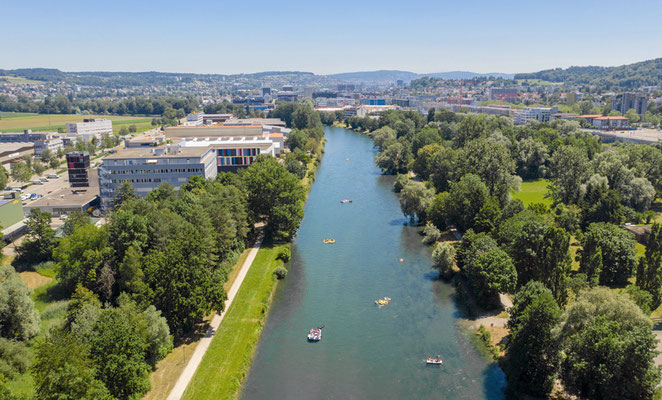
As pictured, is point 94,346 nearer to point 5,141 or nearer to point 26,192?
point 26,192

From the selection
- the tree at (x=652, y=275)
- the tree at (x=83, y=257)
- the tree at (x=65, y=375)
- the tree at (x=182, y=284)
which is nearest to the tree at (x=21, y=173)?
the tree at (x=83, y=257)

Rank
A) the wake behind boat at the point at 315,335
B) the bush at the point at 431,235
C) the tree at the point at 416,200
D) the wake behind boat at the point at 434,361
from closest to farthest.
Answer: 1. the wake behind boat at the point at 434,361
2. the wake behind boat at the point at 315,335
3. the bush at the point at 431,235
4. the tree at the point at 416,200

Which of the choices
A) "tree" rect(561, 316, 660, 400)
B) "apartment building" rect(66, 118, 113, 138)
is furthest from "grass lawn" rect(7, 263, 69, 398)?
"apartment building" rect(66, 118, 113, 138)

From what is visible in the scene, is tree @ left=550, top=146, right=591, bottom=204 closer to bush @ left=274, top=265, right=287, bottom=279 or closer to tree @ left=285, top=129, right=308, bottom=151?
bush @ left=274, top=265, right=287, bottom=279

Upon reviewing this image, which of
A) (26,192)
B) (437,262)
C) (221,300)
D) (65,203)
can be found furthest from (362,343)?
(26,192)

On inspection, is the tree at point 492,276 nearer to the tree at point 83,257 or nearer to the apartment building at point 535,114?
the tree at point 83,257

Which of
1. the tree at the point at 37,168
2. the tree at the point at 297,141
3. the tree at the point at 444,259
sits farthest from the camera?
the tree at the point at 297,141
